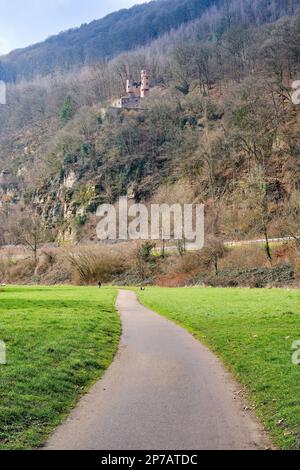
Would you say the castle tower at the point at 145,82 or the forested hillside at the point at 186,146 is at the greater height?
the castle tower at the point at 145,82

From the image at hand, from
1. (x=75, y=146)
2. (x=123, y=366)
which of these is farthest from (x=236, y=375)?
(x=75, y=146)

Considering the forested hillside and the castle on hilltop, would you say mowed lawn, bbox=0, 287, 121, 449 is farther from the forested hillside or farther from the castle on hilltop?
the castle on hilltop

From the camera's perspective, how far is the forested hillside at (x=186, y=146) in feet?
249

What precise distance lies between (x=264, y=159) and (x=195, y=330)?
218 ft

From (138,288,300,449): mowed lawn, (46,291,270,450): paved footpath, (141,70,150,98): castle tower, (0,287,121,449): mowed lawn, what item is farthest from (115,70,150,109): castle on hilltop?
(46,291,270,450): paved footpath

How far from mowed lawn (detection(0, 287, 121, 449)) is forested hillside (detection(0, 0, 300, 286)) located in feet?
95.4

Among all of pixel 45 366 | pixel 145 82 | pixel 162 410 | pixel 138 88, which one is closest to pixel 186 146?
pixel 145 82

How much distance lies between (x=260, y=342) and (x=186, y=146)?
9089 cm

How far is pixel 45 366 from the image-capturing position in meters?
12.5

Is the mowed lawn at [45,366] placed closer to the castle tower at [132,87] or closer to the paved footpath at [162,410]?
the paved footpath at [162,410]

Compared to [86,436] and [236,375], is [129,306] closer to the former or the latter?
[236,375]

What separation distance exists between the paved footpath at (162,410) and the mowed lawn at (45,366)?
0.42 metres

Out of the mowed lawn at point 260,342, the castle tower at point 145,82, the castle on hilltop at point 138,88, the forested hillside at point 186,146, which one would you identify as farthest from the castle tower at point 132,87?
the mowed lawn at point 260,342

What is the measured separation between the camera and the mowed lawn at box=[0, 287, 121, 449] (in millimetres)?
8711
